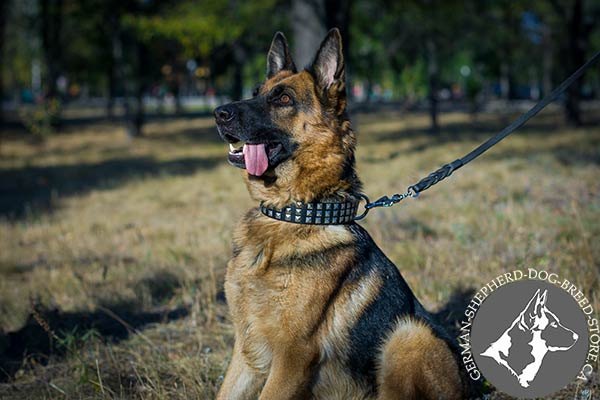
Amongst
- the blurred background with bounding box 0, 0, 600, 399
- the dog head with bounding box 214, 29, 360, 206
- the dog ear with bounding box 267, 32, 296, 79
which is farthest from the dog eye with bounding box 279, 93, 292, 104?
the blurred background with bounding box 0, 0, 600, 399

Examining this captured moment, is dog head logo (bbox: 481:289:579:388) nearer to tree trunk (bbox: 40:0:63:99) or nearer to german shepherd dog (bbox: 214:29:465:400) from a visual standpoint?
german shepherd dog (bbox: 214:29:465:400)

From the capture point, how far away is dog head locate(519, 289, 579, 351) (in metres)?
3.28

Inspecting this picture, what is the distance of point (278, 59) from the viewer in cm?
403

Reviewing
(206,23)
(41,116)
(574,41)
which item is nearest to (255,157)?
(41,116)

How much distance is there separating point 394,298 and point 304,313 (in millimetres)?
584

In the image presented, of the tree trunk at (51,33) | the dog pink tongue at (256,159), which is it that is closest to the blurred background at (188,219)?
the dog pink tongue at (256,159)

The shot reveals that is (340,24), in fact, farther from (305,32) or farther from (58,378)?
(58,378)

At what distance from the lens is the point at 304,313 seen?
9.46 feet

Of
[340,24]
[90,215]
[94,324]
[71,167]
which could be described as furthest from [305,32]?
[94,324]

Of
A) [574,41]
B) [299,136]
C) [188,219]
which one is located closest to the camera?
[299,136]

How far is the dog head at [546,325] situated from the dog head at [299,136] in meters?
1.25

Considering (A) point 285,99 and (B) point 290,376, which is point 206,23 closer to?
(A) point 285,99

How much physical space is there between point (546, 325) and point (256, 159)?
6.37ft

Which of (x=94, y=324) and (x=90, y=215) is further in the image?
(x=90, y=215)
